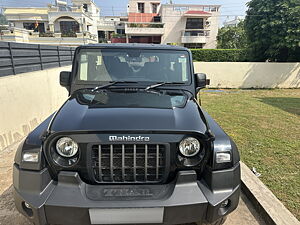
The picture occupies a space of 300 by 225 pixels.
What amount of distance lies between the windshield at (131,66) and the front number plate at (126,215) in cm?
167

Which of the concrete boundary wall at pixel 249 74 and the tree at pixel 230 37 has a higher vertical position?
the tree at pixel 230 37

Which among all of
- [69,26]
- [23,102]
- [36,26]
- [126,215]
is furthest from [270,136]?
[36,26]

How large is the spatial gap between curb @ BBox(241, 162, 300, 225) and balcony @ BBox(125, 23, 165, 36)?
33797mm

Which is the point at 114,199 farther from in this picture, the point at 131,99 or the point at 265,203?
the point at 265,203

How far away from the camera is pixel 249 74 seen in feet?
38.4

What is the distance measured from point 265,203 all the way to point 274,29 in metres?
12.6

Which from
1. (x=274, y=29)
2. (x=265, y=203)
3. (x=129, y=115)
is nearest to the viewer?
(x=129, y=115)

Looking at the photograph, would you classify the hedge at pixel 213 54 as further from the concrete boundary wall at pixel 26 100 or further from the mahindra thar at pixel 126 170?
the mahindra thar at pixel 126 170

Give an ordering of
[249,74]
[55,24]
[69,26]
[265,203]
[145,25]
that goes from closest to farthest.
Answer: [265,203], [249,74], [145,25], [69,26], [55,24]

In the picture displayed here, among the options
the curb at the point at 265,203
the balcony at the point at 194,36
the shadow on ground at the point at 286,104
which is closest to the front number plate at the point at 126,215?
the curb at the point at 265,203

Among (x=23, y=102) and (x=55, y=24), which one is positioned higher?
(x=55, y=24)

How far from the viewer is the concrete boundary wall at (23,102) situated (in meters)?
3.97

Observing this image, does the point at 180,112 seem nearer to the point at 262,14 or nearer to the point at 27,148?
the point at 27,148

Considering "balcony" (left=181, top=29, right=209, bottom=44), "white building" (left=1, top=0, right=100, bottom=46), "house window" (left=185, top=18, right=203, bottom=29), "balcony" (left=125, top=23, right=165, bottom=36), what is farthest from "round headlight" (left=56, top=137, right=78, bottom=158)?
"house window" (left=185, top=18, right=203, bottom=29)
